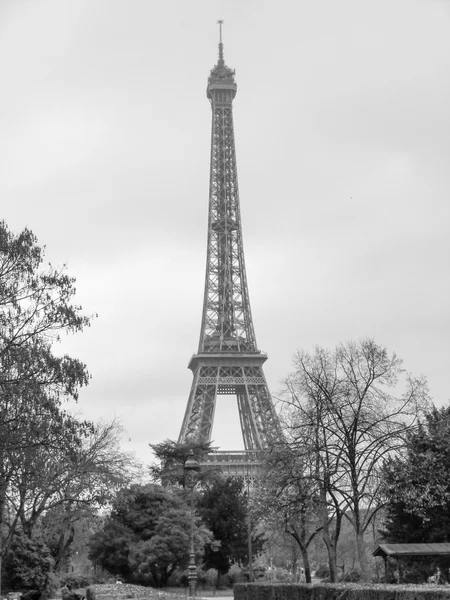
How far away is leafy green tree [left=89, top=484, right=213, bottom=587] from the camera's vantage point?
5653 centimetres

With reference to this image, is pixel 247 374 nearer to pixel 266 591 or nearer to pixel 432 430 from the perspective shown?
pixel 432 430

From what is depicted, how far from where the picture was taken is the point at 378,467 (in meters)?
35.0

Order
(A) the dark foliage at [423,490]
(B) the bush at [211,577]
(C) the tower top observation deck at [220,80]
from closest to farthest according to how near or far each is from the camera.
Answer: (A) the dark foliage at [423,490] < (B) the bush at [211,577] < (C) the tower top observation deck at [220,80]

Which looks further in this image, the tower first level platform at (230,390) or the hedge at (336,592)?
the tower first level platform at (230,390)

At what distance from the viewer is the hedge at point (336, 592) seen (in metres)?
19.2

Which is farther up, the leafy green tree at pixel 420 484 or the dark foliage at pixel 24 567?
the leafy green tree at pixel 420 484

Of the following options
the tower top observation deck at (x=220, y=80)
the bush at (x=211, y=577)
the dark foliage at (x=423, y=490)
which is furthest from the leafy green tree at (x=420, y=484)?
the tower top observation deck at (x=220, y=80)

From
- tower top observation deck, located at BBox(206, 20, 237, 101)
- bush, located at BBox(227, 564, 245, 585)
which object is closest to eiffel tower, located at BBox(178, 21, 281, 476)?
tower top observation deck, located at BBox(206, 20, 237, 101)

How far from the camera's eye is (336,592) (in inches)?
988

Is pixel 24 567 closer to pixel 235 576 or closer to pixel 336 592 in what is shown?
pixel 336 592

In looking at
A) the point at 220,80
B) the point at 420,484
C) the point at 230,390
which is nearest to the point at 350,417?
the point at 420,484

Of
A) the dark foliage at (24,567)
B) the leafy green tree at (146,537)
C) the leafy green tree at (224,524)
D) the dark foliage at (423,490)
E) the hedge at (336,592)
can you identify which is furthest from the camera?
the leafy green tree at (224,524)

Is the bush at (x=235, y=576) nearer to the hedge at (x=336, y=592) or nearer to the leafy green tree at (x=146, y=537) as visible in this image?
the leafy green tree at (x=146, y=537)

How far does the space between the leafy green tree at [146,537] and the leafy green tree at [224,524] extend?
7.76 m
